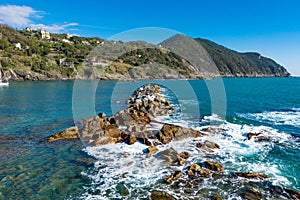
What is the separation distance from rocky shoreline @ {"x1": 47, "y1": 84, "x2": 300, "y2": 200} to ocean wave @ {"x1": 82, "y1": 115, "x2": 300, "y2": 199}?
1.42 ft

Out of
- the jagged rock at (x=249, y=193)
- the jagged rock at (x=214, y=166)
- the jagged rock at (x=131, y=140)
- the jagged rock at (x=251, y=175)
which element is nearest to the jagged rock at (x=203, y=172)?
the jagged rock at (x=214, y=166)

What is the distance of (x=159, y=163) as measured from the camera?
15383 millimetres

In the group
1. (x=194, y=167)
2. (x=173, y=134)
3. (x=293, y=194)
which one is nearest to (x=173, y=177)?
(x=194, y=167)

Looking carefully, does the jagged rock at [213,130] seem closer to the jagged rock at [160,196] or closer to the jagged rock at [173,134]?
the jagged rock at [173,134]

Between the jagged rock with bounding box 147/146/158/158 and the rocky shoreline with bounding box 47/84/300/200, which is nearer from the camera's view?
the rocky shoreline with bounding box 47/84/300/200

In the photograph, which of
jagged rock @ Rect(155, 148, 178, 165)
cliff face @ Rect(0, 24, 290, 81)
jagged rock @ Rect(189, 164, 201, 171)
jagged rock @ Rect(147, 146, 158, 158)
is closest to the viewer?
jagged rock @ Rect(189, 164, 201, 171)

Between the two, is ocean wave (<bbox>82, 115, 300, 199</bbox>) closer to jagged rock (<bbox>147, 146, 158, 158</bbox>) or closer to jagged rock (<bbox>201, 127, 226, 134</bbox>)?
jagged rock (<bbox>147, 146, 158, 158</bbox>)

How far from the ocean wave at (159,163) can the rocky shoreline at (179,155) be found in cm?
43

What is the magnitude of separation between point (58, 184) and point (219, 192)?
363 inches

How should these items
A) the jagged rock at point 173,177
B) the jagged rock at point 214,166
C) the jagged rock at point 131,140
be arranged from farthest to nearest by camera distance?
the jagged rock at point 131,140, the jagged rock at point 214,166, the jagged rock at point 173,177

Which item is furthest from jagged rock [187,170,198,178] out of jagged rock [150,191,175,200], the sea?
jagged rock [150,191,175,200]

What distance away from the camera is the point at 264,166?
1527cm

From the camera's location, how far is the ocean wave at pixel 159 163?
12.2 meters

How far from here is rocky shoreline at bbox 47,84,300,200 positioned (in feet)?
38.3
